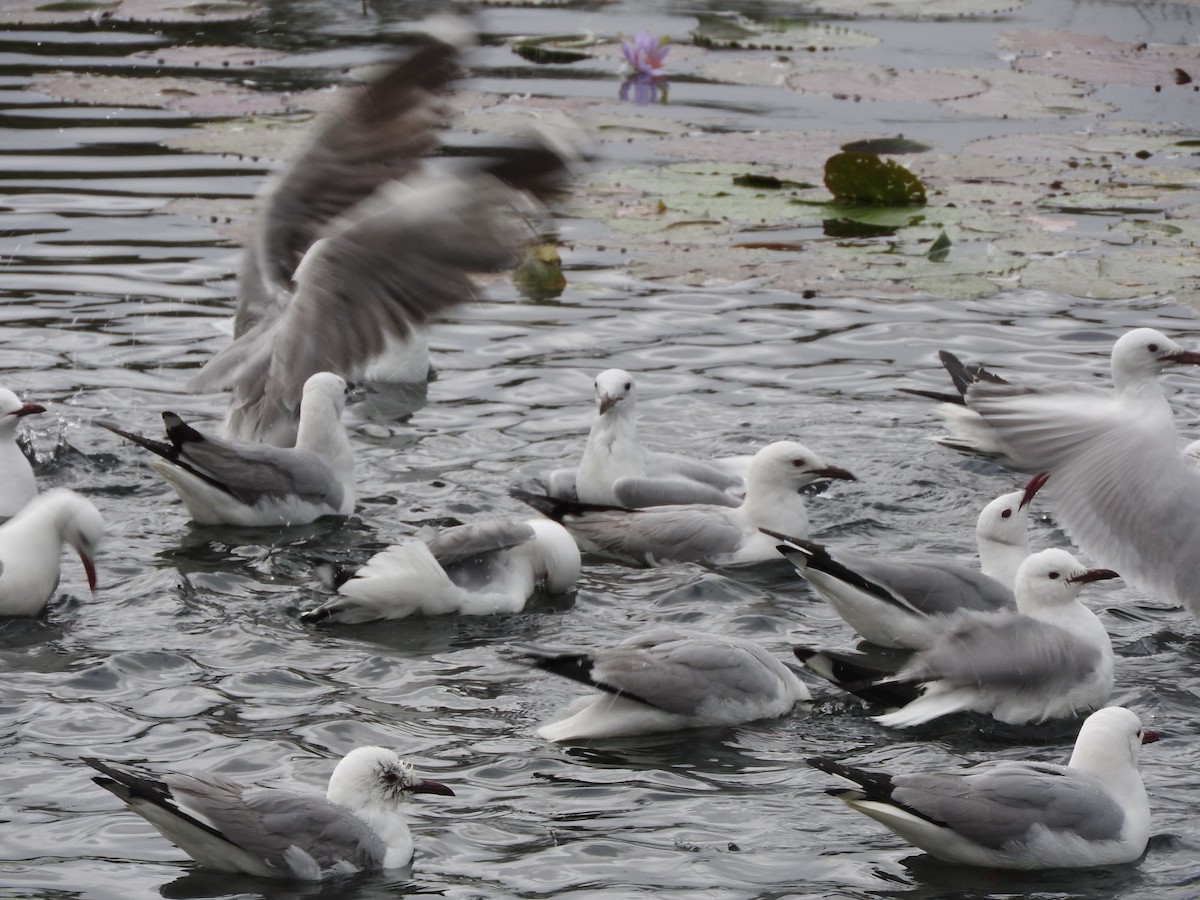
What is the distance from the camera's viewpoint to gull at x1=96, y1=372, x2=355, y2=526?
830 centimetres

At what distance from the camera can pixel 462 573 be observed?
24.8 feet

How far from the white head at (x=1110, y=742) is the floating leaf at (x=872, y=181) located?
306 inches

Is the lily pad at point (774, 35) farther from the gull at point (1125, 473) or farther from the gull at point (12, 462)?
the gull at point (12, 462)

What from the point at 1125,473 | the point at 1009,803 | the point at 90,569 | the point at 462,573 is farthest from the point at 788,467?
the point at 90,569

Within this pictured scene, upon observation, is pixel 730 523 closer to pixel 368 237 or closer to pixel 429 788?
pixel 368 237

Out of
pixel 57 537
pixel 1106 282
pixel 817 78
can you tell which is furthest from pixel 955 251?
pixel 57 537

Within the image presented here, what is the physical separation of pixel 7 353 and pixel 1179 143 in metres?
9.21

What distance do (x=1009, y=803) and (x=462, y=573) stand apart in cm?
278

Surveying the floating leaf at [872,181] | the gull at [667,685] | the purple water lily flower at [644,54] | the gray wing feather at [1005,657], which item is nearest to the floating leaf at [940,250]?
the floating leaf at [872,181]

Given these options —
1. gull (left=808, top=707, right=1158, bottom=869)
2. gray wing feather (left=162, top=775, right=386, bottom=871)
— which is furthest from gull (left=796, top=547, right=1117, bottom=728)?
gray wing feather (left=162, top=775, right=386, bottom=871)

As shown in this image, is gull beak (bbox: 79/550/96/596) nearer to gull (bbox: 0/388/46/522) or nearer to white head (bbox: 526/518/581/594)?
gull (bbox: 0/388/46/522)

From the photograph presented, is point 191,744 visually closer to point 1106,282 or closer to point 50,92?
point 1106,282

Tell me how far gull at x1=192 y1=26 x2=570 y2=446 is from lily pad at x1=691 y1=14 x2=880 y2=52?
9755 millimetres

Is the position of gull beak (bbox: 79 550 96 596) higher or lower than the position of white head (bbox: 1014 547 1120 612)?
lower
